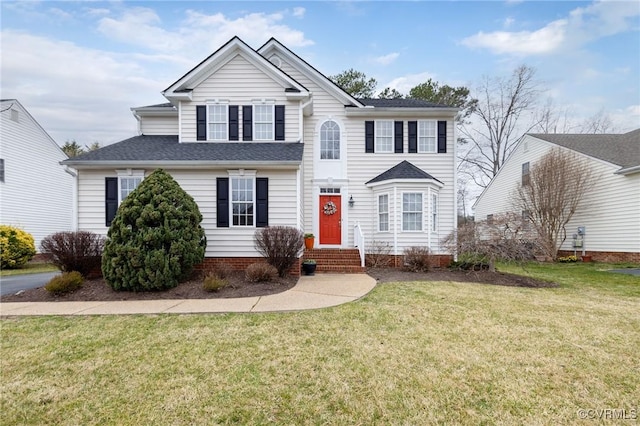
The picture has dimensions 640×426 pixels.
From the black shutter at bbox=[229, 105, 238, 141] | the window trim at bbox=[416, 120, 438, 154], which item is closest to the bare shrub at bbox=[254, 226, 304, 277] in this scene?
the black shutter at bbox=[229, 105, 238, 141]

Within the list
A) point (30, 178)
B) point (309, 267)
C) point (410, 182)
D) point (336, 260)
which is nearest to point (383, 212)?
point (410, 182)

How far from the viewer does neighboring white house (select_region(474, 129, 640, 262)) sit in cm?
1404

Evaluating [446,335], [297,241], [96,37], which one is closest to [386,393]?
[446,335]

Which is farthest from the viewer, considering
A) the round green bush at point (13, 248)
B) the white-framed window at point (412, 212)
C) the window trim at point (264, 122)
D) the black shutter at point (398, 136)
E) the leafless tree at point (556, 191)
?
the leafless tree at point (556, 191)

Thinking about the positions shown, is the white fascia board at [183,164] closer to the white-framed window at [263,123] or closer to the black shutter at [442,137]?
the white-framed window at [263,123]

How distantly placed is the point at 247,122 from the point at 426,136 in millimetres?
7529

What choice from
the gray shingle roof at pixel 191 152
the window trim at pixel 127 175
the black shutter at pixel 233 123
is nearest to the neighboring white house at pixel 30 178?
the gray shingle roof at pixel 191 152

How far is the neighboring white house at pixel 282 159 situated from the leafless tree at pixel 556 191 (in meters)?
7.11

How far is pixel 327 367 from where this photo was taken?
3.85 metres

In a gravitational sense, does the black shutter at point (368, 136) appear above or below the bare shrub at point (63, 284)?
above

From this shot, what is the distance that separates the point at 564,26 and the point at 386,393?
20.4 meters

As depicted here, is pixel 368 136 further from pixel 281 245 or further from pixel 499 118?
pixel 499 118

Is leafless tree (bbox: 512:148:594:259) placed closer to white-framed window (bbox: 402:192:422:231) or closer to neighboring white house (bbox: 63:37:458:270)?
neighboring white house (bbox: 63:37:458:270)

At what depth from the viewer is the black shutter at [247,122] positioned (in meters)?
12.0
